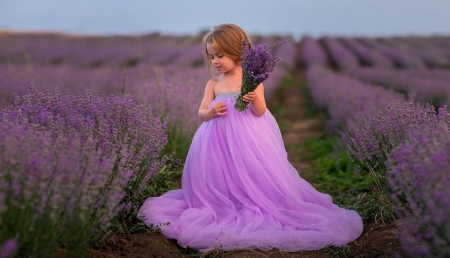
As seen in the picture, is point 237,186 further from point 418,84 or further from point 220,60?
point 418,84

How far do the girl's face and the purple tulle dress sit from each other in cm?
19

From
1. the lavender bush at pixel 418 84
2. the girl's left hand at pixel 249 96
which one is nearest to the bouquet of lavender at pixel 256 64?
the girl's left hand at pixel 249 96

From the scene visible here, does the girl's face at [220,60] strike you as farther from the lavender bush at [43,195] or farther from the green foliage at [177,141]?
the green foliage at [177,141]

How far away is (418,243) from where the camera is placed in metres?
2.36

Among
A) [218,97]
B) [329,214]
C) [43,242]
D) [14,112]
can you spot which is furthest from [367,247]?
[14,112]

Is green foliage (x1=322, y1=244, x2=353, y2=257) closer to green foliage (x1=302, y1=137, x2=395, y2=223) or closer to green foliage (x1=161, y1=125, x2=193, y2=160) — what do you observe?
green foliage (x1=302, y1=137, x2=395, y2=223)

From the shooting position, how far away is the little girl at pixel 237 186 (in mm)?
3068

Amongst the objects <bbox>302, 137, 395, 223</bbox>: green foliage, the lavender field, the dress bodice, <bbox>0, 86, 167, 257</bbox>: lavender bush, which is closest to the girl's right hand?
the dress bodice

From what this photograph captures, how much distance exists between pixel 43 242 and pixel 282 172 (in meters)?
1.72

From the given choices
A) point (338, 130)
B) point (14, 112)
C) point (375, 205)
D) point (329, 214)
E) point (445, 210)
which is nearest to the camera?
point (445, 210)

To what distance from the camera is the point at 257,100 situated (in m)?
3.28

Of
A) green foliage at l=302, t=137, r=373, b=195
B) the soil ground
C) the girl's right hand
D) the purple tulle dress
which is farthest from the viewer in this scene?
green foliage at l=302, t=137, r=373, b=195

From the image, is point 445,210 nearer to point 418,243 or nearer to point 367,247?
point 418,243

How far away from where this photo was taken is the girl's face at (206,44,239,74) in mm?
3354
